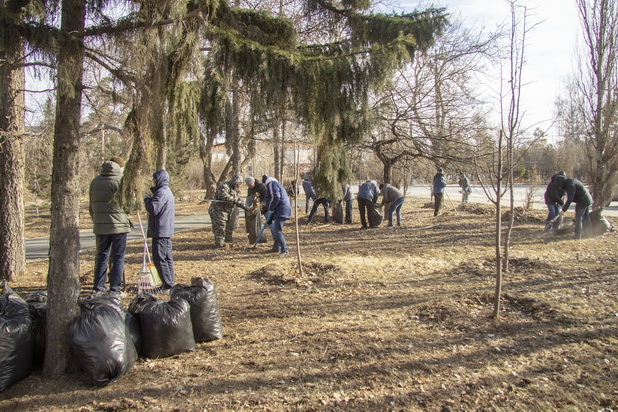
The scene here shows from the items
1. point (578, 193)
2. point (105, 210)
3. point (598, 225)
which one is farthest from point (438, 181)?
point (105, 210)

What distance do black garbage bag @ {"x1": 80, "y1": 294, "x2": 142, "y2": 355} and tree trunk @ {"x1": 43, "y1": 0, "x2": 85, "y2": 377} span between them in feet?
0.57

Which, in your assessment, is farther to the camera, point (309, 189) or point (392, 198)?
point (309, 189)

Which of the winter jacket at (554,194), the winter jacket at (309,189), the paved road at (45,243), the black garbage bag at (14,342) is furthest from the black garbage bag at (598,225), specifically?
the paved road at (45,243)

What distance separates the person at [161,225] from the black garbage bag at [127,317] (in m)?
1.88

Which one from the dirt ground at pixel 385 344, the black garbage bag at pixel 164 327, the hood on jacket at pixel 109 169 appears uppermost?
the hood on jacket at pixel 109 169

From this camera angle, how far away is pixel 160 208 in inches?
209

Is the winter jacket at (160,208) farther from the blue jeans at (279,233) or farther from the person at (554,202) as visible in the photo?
the person at (554,202)

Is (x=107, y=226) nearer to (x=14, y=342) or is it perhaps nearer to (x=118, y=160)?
(x=118, y=160)

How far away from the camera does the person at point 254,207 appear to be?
8.94 m

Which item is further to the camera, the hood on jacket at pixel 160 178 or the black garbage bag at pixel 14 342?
the hood on jacket at pixel 160 178

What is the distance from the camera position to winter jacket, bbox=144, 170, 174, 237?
207 inches

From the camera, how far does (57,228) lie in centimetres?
311

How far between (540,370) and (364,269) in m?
3.36

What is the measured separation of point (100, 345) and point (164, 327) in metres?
0.54
